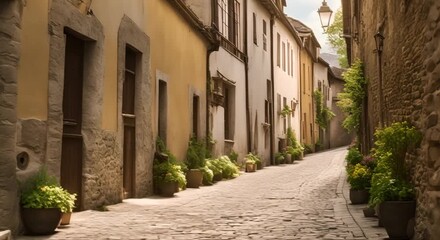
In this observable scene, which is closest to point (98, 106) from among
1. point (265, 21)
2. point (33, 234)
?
point (33, 234)

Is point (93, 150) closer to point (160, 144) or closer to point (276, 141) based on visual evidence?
point (160, 144)

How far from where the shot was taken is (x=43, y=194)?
268 inches

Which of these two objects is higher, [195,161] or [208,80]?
[208,80]

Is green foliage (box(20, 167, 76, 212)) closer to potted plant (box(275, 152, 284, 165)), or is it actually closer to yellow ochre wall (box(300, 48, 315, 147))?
potted plant (box(275, 152, 284, 165))

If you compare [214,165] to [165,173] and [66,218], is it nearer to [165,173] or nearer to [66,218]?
[165,173]

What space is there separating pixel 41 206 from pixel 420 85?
473 centimetres

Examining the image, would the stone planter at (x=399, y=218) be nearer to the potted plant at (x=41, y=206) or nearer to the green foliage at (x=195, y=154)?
the potted plant at (x=41, y=206)

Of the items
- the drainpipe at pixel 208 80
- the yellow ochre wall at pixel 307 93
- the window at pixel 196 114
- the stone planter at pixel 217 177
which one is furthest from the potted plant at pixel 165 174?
the yellow ochre wall at pixel 307 93

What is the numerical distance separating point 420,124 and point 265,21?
63.6ft

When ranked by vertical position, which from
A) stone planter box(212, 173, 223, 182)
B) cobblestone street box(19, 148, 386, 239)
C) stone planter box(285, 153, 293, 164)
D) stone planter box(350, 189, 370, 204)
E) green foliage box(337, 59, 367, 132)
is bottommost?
cobblestone street box(19, 148, 386, 239)

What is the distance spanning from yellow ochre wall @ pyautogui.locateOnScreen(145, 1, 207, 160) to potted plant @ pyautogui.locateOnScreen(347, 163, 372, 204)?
474 cm

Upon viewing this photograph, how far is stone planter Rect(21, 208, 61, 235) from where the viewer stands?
6.68m

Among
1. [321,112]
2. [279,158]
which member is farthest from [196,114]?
[321,112]

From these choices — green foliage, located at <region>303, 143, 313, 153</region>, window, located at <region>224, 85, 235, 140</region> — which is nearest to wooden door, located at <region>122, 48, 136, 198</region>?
window, located at <region>224, 85, 235, 140</region>
